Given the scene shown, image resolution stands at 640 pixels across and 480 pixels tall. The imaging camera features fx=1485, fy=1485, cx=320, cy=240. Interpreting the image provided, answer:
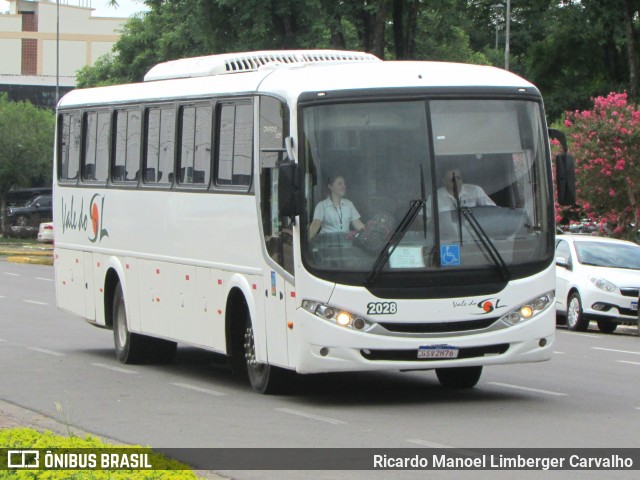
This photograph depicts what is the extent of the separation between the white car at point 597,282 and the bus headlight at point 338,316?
42.0 ft

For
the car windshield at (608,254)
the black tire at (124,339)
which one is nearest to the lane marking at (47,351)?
the black tire at (124,339)

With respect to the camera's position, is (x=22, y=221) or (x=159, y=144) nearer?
(x=159, y=144)

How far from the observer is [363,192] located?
12570 millimetres

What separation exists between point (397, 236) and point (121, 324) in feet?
20.3

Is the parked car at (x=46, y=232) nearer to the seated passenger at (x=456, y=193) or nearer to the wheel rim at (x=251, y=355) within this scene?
the wheel rim at (x=251, y=355)

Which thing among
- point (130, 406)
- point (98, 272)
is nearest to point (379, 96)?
point (130, 406)

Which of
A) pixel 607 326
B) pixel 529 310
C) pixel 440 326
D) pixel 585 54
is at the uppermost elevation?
pixel 585 54

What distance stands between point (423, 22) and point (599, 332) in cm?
1895

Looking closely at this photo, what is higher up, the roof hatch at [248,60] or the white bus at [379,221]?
the roof hatch at [248,60]

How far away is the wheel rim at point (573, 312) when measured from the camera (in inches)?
978

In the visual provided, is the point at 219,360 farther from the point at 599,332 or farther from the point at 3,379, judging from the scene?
the point at 599,332

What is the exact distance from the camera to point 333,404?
1308 centimetres

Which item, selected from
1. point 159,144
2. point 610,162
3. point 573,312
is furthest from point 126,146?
point 610,162

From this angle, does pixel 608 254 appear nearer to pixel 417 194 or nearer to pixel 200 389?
pixel 200 389
